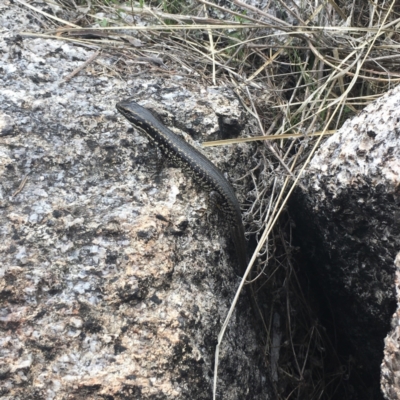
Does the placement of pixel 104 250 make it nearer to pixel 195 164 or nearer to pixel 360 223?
pixel 195 164

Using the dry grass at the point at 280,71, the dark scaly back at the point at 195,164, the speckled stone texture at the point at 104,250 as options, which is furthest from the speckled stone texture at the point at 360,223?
the speckled stone texture at the point at 104,250

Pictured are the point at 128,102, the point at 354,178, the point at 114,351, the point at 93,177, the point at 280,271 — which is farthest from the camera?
the point at 280,271

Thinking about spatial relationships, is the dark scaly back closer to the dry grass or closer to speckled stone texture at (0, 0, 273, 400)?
A: speckled stone texture at (0, 0, 273, 400)

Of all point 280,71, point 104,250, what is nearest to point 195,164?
point 104,250

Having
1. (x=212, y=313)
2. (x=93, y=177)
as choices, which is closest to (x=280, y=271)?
(x=212, y=313)

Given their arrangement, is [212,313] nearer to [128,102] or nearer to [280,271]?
[280,271]
